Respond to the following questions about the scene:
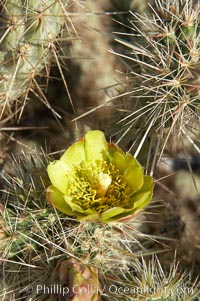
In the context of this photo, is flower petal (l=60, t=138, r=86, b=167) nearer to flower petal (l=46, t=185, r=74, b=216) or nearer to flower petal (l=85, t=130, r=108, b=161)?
flower petal (l=85, t=130, r=108, b=161)

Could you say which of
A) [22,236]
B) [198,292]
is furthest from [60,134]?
[198,292]

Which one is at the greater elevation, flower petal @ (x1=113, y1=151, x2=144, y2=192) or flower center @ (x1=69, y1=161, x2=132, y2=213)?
flower petal @ (x1=113, y1=151, x2=144, y2=192)

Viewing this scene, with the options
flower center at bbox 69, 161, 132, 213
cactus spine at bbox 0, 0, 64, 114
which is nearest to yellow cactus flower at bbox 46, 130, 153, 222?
flower center at bbox 69, 161, 132, 213

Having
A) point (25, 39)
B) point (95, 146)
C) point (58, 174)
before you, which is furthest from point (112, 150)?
point (25, 39)

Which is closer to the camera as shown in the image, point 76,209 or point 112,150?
point 76,209

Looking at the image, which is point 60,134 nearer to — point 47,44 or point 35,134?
point 35,134

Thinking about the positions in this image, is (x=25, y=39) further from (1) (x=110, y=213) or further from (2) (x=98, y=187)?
(1) (x=110, y=213)
